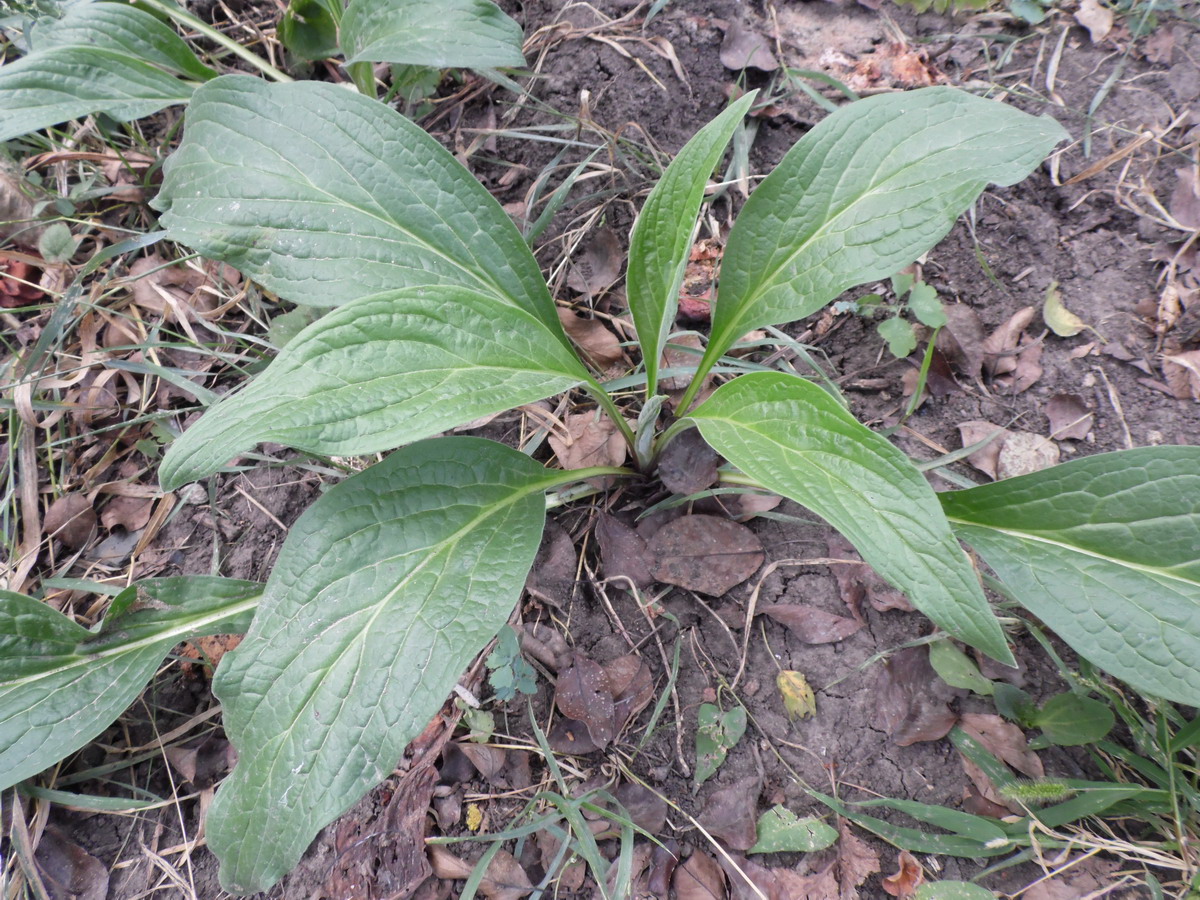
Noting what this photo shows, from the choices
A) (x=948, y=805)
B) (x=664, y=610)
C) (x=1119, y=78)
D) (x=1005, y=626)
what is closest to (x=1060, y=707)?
(x=1005, y=626)

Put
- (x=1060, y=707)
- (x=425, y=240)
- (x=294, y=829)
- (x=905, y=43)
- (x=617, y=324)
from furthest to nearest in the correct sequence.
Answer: (x=905, y=43) → (x=617, y=324) → (x=425, y=240) → (x=1060, y=707) → (x=294, y=829)

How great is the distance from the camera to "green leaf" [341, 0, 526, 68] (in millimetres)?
1786

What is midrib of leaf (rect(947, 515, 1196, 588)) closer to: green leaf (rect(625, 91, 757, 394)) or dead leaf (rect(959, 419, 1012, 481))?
dead leaf (rect(959, 419, 1012, 481))

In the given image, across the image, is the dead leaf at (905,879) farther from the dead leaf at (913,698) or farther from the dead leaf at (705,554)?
the dead leaf at (705,554)

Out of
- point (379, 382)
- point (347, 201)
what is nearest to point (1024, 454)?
point (379, 382)

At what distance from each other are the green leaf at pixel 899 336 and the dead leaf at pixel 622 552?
0.88 metres

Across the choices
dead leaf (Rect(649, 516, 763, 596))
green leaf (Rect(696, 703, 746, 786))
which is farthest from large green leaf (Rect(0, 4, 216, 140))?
green leaf (Rect(696, 703, 746, 786))

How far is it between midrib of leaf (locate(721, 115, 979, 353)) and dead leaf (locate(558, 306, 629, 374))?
441 mm

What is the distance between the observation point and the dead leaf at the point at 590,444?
5.93ft

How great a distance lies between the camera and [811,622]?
1.61 metres

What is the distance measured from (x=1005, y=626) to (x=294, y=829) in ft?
5.15

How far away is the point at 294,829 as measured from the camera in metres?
1.12

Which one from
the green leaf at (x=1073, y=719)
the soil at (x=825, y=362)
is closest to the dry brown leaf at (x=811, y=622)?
the soil at (x=825, y=362)

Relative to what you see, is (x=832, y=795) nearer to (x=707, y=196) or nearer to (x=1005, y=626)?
(x=1005, y=626)
